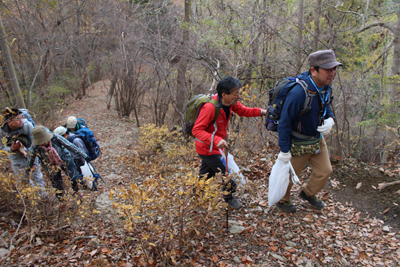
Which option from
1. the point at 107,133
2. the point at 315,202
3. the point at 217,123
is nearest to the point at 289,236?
the point at 315,202

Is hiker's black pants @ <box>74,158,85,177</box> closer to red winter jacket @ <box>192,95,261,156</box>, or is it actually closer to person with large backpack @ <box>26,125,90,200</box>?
person with large backpack @ <box>26,125,90,200</box>

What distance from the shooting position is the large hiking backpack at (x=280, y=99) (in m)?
2.75

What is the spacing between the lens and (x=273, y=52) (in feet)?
20.8

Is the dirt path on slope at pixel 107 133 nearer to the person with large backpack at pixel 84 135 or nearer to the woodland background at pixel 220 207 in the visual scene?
the woodland background at pixel 220 207

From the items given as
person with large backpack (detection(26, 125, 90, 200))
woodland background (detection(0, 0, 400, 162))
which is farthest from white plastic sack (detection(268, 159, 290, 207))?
person with large backpack (detection(26, 125, 90, 200))

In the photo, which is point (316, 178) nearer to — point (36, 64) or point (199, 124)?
point (199, 124)

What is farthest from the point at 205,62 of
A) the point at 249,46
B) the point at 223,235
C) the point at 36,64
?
the point at 36,64

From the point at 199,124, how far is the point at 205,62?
4.97 m

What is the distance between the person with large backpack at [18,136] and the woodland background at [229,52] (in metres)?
3.42

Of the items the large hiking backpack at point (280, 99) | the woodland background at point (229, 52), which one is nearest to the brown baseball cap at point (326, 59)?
the large hiking backpack at point (280, 99)

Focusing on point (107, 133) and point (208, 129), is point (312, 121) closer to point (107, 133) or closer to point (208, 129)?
point (208, 129)

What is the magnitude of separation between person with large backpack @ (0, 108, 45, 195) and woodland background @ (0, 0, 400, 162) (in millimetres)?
3424

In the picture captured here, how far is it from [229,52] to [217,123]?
15.2 ft

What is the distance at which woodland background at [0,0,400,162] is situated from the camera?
607cm
